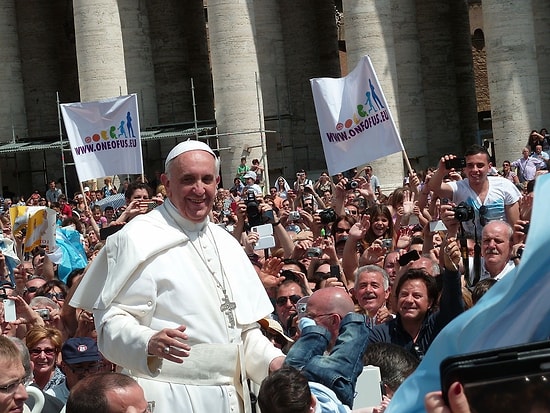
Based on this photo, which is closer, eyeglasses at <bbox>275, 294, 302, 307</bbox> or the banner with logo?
eyeglasses at <bbox>275, 294, 302, 307</bbox>

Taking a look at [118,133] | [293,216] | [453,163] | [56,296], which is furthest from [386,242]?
[118,133]

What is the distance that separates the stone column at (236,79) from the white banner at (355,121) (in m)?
18.5

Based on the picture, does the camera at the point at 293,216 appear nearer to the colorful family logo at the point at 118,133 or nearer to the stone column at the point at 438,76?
the colorful family logo at the point at 118,133

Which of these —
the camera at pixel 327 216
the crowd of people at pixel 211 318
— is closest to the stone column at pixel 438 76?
the camera at pixel 327 216

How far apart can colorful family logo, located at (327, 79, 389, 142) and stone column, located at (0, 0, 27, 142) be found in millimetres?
26465

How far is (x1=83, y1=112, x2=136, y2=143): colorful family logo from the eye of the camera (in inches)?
762

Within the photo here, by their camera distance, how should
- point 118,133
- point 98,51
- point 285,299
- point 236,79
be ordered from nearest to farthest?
point 285,299, point 118,133, point 236,79, point 98,51

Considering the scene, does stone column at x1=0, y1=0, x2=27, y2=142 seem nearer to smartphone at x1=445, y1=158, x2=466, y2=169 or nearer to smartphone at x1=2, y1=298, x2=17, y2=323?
smartphone at x1=445, y1=158, x2=466, y2=169

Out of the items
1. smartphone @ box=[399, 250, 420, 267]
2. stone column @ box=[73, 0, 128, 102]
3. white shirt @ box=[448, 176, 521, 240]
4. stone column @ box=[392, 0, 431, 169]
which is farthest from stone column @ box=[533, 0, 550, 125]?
smartphone @ box=[399, 250, 420, 267]

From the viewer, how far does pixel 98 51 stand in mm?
36812

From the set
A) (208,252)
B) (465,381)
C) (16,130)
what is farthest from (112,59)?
(465,381)

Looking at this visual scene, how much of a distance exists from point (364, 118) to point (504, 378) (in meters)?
13.8

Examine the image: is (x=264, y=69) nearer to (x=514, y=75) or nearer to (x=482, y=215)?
(x=514, y=75)

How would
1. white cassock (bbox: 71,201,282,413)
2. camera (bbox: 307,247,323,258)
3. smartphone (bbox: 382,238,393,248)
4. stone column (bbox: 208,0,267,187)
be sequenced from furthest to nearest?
stone column (bbox: 208,0,267,187)
smartphone (bbox: 382,238,393,248)
camera (bbox: 307,247,323,258)
white cassock (bbox: 71,201,282,413)
